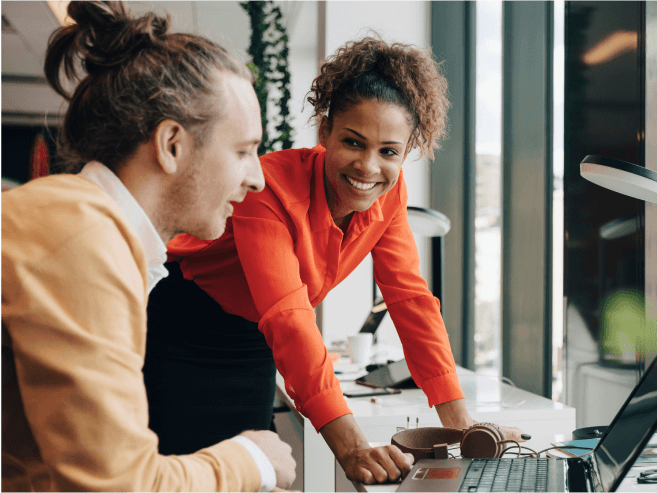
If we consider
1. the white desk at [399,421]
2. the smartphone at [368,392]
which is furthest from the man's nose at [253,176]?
the smartphone at [368,392]

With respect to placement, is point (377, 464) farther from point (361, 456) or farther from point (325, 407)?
point (325, 407)

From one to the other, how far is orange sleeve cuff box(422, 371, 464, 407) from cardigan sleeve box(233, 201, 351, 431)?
A: 11.7 inches

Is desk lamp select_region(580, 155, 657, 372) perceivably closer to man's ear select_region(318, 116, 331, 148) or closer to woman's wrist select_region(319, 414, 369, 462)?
man's ear select_region(318, 116, 331, 148)

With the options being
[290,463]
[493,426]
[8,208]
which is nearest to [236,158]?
[8,208]

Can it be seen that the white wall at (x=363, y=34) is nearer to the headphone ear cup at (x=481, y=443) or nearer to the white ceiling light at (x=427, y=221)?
the white ceiling light at (x=427, y=221)

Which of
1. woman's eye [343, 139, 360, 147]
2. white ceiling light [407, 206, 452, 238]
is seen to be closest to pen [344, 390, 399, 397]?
white ceiling light [407, 206, 452, 238]

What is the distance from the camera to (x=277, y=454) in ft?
2.45

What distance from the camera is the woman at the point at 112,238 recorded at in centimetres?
54

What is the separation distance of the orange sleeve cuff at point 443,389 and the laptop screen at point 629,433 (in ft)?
1.06

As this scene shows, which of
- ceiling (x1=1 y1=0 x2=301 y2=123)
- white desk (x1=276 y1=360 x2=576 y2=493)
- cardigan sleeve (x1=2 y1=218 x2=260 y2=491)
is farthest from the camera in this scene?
ceiling (x1=1 y1=0 x2=301 y2=123)

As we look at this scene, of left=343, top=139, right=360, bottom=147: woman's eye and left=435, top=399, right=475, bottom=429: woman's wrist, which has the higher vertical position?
left=343, top=139, right=360, bottom=147: woman's eye

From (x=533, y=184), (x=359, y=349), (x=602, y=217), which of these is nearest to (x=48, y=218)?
(x=602, y=217)

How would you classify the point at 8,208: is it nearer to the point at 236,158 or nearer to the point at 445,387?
the point at 236,158

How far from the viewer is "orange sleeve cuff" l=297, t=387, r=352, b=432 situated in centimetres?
96
